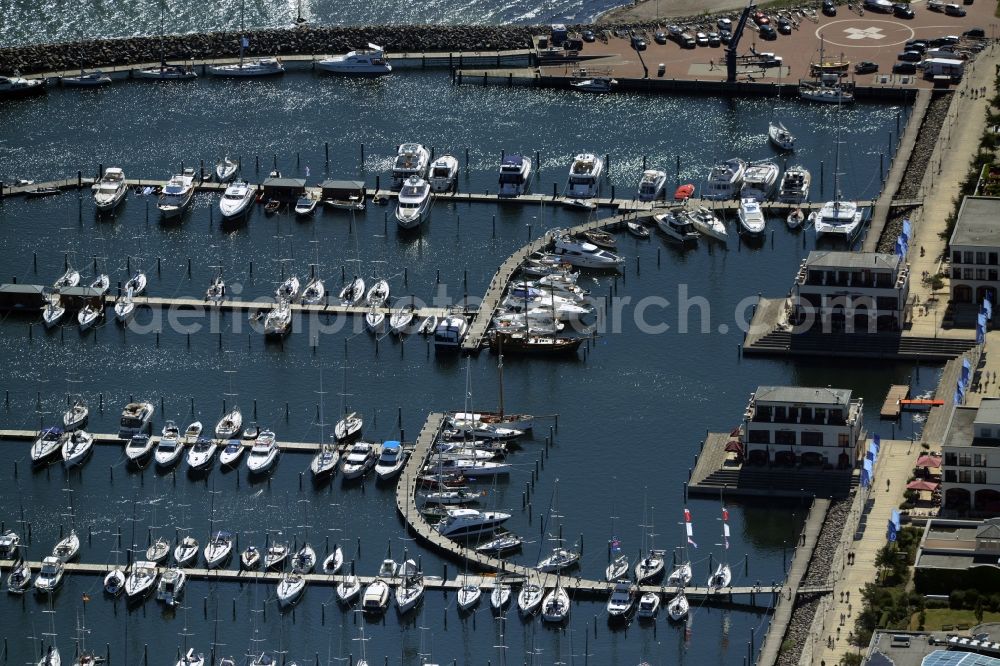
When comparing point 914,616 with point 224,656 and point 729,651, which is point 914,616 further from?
point 224,656

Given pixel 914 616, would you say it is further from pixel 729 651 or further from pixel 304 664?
pixel 304 664

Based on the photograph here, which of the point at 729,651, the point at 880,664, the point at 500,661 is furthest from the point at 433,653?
Result: the point at 880,664

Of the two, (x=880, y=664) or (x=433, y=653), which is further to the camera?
(x=433, y=653)

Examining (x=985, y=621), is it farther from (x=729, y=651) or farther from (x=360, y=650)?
(x=360, y=650)

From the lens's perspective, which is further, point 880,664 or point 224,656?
point 224,656

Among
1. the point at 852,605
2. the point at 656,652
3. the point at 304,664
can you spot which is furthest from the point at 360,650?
the point at 852,605

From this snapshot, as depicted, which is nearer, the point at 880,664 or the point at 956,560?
the point at 880,664

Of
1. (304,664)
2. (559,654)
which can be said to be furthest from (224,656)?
(559,654)
